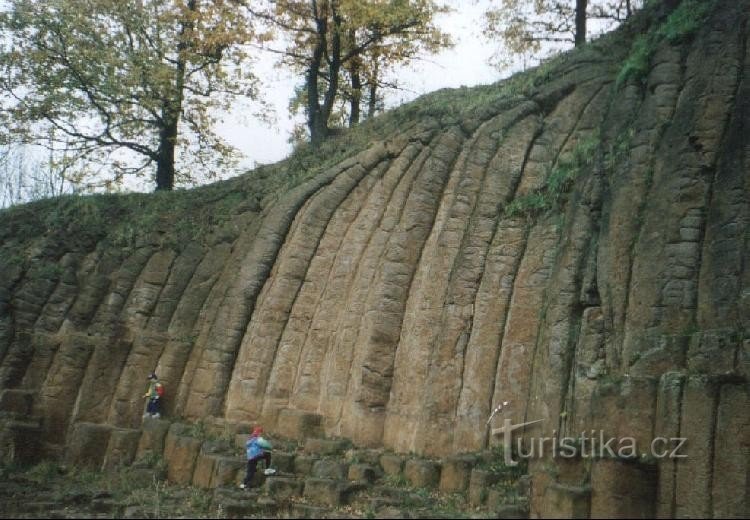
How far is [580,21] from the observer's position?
27.3m

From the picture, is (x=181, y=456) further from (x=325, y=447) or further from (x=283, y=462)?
(x=325, y=447)

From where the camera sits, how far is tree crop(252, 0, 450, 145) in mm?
28219

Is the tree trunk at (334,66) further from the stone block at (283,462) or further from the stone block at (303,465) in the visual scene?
the stone block at (303,465)

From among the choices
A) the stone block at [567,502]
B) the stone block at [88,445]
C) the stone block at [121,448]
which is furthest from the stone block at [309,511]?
the stone block at [88,445]

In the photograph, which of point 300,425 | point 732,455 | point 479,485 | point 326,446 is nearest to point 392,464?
point 326,446

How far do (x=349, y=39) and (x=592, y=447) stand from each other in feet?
72.9

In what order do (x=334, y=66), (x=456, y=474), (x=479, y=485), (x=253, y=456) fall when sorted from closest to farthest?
1. (x=479, y=485)
2. (x=456, y=474)
3. (x=253, y=456)
4. (x=334, y=66)

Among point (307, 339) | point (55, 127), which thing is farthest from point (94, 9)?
point (307, 339)

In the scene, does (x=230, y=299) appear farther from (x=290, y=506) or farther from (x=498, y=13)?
(x=498, y=13)

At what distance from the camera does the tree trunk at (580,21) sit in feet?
88.8

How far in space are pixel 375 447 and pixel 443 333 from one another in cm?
301

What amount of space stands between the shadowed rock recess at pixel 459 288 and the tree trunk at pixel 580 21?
16.1ft

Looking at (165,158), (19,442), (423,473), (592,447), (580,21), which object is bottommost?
(19,442)

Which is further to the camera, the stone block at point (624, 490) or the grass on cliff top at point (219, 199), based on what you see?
the grass on cliff top at point (219, 199)
